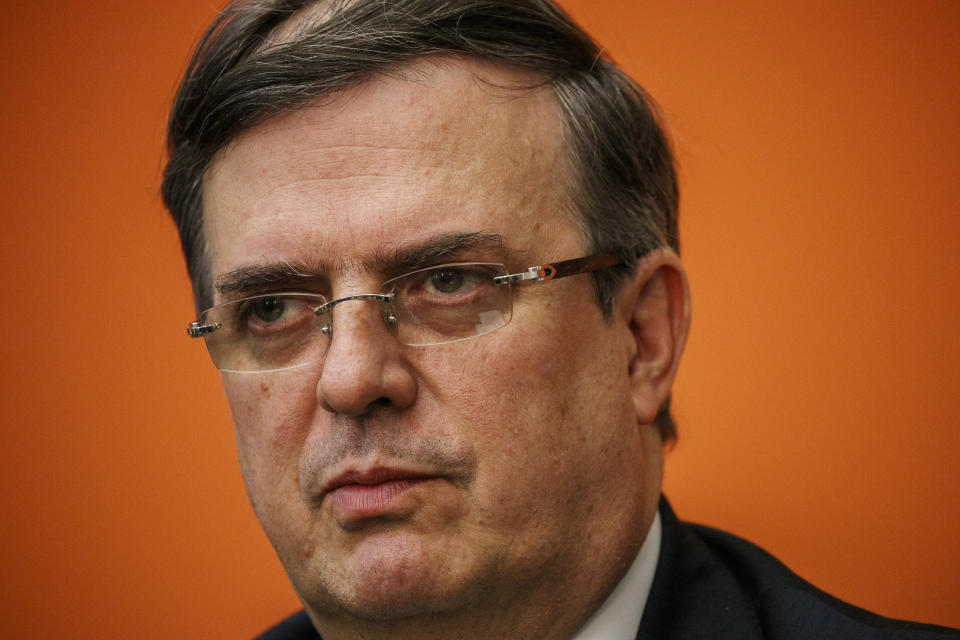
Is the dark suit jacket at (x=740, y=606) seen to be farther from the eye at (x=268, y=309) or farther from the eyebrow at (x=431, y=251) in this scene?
the eye at (x=268, y=309)

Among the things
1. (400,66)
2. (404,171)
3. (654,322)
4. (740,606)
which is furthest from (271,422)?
(740,606)

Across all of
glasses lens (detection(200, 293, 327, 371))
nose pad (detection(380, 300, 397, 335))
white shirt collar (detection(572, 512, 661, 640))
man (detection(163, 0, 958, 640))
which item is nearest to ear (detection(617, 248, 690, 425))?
man (detection(163, 0, 958, 640))

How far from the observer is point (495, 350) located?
1719 millimetres

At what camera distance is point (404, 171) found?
5.75 feet

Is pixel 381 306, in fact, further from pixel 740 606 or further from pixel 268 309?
pixel 740 606

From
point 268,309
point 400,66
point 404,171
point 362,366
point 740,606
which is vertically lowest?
point 740,606

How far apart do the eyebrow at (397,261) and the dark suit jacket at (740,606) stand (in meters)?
0.80

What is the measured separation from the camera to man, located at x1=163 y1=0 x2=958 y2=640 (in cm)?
169

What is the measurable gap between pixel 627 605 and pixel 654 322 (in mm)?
580

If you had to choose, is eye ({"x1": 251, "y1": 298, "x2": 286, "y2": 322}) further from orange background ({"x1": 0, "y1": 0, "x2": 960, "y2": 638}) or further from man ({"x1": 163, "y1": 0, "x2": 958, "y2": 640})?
orange background ({"x1": 0, "y1": 0, "x2": 960, "y2": 638})

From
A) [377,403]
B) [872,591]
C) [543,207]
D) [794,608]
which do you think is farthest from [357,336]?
[872,591]

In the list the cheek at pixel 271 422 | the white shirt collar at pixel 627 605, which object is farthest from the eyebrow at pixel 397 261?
the white shirt collar at pixel 627 605

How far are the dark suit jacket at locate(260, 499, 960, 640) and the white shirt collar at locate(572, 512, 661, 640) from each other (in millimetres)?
31

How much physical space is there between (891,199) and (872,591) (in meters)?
1.15
